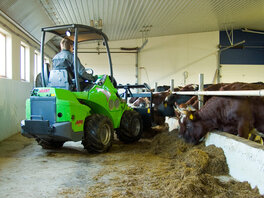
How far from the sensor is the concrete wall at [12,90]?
598 centimetres

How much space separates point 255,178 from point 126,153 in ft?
7.61

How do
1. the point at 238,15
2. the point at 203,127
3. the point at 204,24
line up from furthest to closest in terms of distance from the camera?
the point at 204,24
the point at 238,15
the point at 203,127

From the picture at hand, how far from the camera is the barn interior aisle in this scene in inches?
100

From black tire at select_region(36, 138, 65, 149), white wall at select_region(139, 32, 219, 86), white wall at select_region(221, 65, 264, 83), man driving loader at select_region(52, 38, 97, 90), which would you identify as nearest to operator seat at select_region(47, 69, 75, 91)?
man driving loader at select_region(52, 38, 97, 90)

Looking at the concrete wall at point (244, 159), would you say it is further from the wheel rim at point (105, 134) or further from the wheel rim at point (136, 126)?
the wheel rim at point (136, 126)

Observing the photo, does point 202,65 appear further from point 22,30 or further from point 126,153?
point 126,153

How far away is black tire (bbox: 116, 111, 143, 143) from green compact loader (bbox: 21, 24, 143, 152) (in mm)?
180

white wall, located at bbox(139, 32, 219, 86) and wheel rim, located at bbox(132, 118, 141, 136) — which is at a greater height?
white wall, located at bbox(139, 32, 219, 86)

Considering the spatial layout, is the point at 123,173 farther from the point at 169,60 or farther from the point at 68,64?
the point at 169,60

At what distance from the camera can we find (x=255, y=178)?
252cm

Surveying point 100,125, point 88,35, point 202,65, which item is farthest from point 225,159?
point 202,65

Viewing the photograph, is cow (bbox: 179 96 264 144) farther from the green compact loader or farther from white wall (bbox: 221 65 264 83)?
white wall (bbox: 221 65 264 83)

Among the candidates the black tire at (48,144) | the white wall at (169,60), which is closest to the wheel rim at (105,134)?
the black tire at (48,144)

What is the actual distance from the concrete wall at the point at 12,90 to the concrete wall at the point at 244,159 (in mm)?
5019
